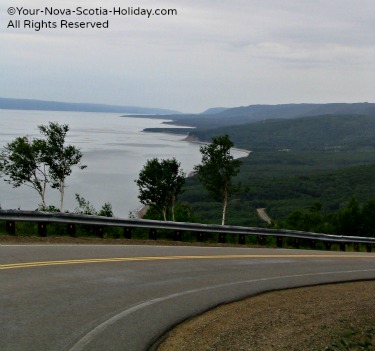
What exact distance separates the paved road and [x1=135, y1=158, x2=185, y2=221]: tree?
30313 mm

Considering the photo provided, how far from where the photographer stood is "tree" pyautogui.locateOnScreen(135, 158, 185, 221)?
4759cm

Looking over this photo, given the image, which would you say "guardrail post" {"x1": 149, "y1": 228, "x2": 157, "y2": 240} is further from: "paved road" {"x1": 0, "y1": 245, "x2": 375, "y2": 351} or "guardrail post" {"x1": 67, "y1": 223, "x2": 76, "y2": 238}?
"guardrail post" {"x1": 67, "y1": 223, "x2": 76, "y2": 238}

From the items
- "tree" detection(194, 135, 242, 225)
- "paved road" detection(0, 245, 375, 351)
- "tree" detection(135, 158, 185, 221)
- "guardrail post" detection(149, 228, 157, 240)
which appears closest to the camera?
"paved road" detection(0, 245, 375, 351)

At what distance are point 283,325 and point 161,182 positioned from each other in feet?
129

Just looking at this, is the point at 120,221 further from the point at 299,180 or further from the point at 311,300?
the point at 299,180

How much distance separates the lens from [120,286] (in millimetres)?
10414

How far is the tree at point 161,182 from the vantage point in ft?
156

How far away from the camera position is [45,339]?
22.7 feet

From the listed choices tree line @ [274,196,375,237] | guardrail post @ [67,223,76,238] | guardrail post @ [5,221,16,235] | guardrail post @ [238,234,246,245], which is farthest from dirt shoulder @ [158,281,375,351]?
tree line @ [274,196,375,237]

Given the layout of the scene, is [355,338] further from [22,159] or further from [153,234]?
[22,159]

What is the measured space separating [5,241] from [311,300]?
793 cm

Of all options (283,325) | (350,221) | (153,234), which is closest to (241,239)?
(153,234)

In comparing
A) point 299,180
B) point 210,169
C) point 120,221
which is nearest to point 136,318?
point 120,221

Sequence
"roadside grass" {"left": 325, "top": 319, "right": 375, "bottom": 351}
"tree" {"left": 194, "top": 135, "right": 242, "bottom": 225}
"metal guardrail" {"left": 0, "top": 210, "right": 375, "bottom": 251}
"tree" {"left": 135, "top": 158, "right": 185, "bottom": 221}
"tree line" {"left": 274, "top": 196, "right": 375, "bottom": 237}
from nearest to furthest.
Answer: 1. "roadside grass" {"left": 325, "top": 319, "right": 375, "bottom": 351}
2. "metal guardrail" {"left": 0, "top": 210, "right": 375, "bottom": 251}
3. "tree" {"left": 194, "top": 135, "right": 242, "bottom": 225}
4. "tree" {"left": 135, "top": 158, "right": 185, "bottom": 221}
5. "tree line" {"left": 274, "top": 196, "right": 375, "bottom": 237}
